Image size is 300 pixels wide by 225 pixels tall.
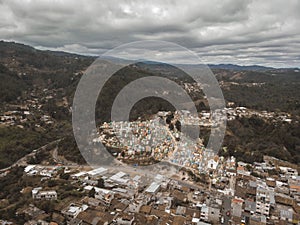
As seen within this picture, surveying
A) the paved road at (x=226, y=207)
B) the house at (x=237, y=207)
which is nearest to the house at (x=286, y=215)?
the house at (x=237, y=207)

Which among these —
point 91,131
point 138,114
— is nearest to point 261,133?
point 138,114

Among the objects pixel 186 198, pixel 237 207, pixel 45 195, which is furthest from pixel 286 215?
pixel 45 195

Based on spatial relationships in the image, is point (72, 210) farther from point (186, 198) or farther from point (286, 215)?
point (286, 215)

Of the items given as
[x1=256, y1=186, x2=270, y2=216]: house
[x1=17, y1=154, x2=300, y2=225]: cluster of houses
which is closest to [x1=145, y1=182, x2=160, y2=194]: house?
[x1=17, y1=154, x2=300, y2=225]: cluster of houses

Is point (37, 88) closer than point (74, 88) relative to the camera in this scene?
No

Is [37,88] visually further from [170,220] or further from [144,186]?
[170,220]

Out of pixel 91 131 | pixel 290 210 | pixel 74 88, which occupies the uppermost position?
pixel 74 88

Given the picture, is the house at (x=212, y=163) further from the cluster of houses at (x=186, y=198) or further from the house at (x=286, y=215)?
the house at (x=286, y=215)

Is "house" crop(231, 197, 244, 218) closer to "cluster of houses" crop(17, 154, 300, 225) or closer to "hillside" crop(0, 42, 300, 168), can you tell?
"cluster of houses" crop(17, 154, 300, 225)

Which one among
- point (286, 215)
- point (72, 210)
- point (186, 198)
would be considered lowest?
point (286, 215)

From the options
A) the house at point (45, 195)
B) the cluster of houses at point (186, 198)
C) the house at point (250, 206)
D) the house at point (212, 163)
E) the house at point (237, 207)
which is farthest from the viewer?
the house at point (212, 163)

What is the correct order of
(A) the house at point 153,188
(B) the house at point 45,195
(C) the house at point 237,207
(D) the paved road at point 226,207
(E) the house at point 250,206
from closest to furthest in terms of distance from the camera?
(D) the paved road at point 226,207, (C) the house at point 237,207, (E) the house at point 250,206, (B) the house at point 45,195, (A) the house at point 153,188
